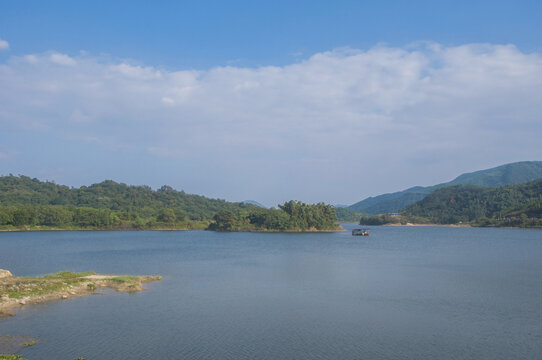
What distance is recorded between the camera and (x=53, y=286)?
26.7 meters

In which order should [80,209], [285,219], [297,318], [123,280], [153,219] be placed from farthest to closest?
[153,219]
[80,209]
[285,219]
[123,280]
[297,318]

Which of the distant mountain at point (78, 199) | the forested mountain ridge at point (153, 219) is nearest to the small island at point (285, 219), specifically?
the forested mountain ridge at point (153, 219)

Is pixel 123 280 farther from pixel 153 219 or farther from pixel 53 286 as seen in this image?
pixel 153 219

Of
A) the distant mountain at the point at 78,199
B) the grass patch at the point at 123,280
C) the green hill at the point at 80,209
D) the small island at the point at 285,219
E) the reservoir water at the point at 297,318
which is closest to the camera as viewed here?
the reservoir water at the point at 297,318

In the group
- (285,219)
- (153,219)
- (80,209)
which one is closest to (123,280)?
(285,219)

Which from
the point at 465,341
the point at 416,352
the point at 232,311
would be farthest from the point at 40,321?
the point at 465,341

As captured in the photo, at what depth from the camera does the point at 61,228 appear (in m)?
124

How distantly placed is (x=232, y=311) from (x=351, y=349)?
8.52 m

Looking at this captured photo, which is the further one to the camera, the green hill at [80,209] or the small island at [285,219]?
the small island at [285,219]

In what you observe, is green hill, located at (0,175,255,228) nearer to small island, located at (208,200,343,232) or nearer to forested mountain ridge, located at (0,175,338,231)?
forested mountain ridge, located at (0,175,338,231)

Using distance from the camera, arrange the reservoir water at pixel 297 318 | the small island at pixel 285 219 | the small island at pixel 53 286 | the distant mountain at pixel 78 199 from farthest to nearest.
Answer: the distant mountain at pixel 78 199 < the small island at pixel 285 219 < the small island at pixel 53 286 < the reservoir water at pixel 297 318

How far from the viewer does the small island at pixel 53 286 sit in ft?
77.7

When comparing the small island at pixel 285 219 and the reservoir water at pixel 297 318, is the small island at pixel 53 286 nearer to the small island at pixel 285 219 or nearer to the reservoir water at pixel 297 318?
the reservoir water at pixel 297 318

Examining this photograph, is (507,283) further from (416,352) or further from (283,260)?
(283,260)
